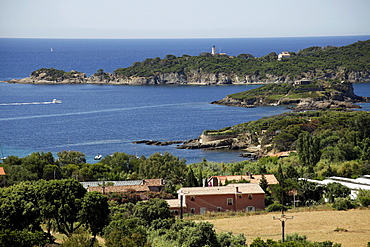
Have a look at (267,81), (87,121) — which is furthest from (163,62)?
(87,121)

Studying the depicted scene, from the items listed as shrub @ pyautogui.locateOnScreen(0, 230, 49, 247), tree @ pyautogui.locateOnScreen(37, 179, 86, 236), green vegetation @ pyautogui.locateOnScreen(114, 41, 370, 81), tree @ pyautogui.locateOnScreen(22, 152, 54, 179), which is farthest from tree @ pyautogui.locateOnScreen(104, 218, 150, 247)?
green vegetation @ pyautogui.locateOnScreen(114, 41, 370, 81)

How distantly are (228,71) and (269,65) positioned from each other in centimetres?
1188

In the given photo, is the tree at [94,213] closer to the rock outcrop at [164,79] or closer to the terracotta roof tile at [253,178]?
the terracotta roof tile at [253,178]

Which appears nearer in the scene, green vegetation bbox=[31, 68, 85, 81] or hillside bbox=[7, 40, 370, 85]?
hillside bbox=[7, 40, 370, 85]

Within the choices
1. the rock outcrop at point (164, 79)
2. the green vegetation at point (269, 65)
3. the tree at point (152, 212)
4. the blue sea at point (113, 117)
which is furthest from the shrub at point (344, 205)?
the rock outcrop at point (164, 79)

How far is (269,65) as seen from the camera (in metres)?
162

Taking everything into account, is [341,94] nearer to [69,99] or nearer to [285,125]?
[285,125]

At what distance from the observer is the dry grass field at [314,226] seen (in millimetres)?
23078

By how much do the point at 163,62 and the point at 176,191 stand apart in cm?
13956

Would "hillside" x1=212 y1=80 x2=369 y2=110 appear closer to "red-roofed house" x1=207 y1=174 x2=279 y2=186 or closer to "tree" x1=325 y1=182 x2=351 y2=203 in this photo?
"red-roofed house" x1=207 y1=174 x2=279 y2=186

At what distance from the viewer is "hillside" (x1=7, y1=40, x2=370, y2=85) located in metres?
152

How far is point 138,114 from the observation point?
9812 cm

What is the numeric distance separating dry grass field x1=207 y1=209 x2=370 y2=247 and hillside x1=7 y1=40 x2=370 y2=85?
396 feet

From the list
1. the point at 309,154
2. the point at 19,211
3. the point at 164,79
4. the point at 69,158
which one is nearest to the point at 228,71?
the point at 164,79
